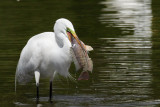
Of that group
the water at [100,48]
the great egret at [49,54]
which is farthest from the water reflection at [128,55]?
the great egret at [49,54]

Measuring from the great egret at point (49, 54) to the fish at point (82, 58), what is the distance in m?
→ 0.13

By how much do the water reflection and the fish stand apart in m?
1.13

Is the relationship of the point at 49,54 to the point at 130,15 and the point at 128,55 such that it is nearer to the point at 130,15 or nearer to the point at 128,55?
the point at 128,55

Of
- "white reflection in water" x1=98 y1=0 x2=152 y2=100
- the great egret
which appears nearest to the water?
"white reflection in water" x1=98 y1=0 x2=152 y2=100

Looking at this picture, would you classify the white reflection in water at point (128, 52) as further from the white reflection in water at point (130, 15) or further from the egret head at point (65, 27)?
the egret head at point (65, 27)

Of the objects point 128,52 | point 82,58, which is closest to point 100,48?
point 128,52

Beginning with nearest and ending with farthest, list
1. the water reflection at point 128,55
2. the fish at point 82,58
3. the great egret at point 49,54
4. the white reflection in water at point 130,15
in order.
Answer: the fish at point 82,58
the great egret at point 49,54
the water reflection at point 128,55
the white reflection in water at point 130,15

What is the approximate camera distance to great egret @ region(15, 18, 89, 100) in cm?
944

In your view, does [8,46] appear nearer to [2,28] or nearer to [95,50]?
[95,50]

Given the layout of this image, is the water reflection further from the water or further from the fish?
the fish

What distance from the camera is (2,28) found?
17.9 metres

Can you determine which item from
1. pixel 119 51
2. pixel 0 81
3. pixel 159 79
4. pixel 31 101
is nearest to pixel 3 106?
pixel 31 101

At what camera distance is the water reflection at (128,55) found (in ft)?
35.6

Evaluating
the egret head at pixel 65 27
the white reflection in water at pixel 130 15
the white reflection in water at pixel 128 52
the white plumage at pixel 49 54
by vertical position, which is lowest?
the white reflection in water at pixel 130 15
